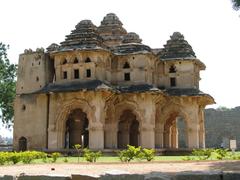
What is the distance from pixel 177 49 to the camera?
34.0m

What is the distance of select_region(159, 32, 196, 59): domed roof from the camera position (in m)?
33.8

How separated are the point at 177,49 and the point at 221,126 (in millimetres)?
16301

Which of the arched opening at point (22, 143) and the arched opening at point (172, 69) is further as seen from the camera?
the arched opening at point (172, 69)

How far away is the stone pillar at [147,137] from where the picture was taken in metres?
29.7

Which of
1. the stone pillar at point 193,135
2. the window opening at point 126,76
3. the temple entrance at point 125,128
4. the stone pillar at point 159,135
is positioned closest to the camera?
the stone pillar at point 193,135

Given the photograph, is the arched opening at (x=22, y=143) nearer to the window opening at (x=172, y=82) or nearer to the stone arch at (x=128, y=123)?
the stone arch at (x=128, y=123)

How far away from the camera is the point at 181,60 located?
33.2 metres

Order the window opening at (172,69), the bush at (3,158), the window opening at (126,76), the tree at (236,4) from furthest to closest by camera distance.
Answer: the window opening at (172,69) → the window opening at (126,76) → the bush at (3,158) → the tree at (236,4)

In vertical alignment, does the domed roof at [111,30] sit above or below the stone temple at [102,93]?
above

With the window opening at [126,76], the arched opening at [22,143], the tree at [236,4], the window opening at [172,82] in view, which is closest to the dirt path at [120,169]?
the tree at [236,4]

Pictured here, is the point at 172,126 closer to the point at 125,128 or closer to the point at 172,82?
the point at 125,128

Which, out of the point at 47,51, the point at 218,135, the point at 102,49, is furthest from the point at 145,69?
the point at 218,135

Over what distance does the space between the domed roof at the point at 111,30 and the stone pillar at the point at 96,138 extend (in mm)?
11438

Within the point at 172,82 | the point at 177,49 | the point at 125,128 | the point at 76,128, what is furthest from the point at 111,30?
the point at 76,128
